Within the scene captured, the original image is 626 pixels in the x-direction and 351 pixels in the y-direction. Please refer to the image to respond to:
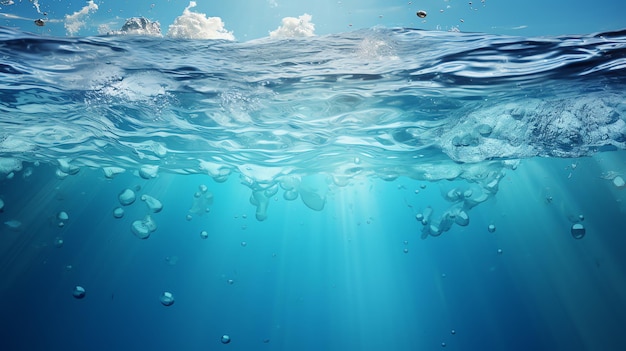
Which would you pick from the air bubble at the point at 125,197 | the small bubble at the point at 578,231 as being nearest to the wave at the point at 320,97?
the air bubble at the point at 125,197

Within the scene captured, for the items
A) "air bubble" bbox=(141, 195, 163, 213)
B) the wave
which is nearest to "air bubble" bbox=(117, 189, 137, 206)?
the wave

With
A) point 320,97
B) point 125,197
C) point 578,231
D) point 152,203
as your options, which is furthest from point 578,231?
point 152,203

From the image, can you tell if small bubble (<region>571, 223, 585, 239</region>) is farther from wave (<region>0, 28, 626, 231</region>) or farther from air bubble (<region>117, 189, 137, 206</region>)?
air bubble (<region>117, 189, 137, 206</region>)

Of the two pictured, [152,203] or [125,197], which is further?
[152,203]

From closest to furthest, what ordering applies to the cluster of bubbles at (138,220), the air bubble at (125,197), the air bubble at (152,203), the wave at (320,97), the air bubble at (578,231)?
the wave at (320,97) → the air bubble at (125,197) → the cluster of bubbles at (138,220) → the air bubble at (578,231) → the air bubble at (152,203)

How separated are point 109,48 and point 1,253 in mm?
26649

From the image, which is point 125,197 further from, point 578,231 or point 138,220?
point 578,231

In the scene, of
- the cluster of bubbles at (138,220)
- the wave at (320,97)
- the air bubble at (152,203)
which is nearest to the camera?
the wave at (320,97)

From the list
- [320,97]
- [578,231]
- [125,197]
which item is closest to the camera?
[320,97]

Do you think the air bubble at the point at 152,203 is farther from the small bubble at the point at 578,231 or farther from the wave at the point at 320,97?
the small bubble at the point at 578,231

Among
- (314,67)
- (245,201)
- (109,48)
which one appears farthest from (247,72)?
(245,201)

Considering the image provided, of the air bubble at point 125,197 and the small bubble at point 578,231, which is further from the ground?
the air bubble at point 125,197

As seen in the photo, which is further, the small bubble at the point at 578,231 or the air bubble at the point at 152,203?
the air bubble at the point at 152,203

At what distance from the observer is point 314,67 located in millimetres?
7578
